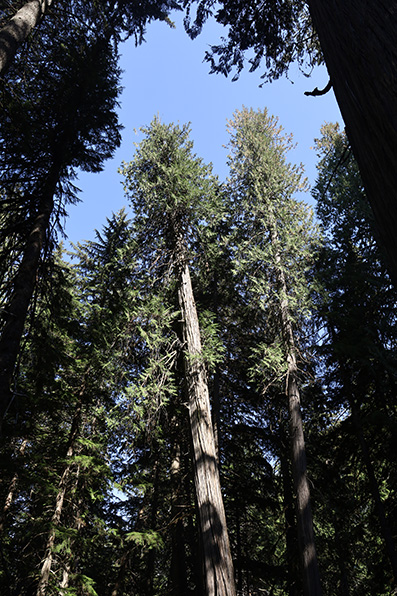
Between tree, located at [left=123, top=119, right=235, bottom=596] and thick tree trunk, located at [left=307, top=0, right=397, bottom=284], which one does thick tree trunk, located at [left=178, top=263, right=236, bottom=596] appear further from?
thick tree trunk, located at [left=307, top=0, right=397, bottom=284]

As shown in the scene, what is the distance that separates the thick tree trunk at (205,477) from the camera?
5.72 metres

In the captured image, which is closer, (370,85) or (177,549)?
(370,85)

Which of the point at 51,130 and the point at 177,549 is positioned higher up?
the point at 51,130

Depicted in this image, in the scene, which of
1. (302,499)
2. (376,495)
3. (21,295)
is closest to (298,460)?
(302,499)

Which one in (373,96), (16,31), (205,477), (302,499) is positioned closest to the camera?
(373,96)

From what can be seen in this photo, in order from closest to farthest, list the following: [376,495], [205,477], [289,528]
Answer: [205,477] → [376,495] → [289,528]

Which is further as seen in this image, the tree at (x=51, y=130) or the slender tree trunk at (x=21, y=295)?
the tree at (x=51, y=130)

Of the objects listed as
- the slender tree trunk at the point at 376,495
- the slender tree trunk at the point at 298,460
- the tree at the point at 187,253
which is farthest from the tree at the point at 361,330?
the tree at the point at 187,253

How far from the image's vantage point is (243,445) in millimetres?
11547

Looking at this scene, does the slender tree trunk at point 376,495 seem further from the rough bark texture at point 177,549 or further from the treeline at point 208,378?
the rough bark texture at point 177,549

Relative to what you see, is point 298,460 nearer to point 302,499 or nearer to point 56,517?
point 302,499

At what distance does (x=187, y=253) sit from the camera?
9.44 m

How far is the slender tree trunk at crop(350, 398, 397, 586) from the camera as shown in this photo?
823 centimetres

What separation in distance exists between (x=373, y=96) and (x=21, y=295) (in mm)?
5225
